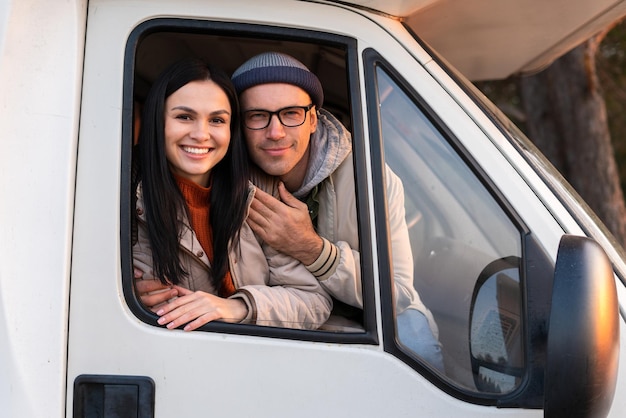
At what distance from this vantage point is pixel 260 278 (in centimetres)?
209

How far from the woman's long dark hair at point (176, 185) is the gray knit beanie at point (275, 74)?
0.36ft

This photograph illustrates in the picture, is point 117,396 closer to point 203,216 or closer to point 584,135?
point 203,216

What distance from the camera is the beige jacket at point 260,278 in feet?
6.27

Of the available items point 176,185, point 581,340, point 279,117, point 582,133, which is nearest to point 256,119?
point 279,117

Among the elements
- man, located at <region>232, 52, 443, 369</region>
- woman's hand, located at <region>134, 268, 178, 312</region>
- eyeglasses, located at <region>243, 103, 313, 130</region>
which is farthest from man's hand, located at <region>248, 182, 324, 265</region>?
woman's hand, located at <region>134, 268, 178, 312</region>

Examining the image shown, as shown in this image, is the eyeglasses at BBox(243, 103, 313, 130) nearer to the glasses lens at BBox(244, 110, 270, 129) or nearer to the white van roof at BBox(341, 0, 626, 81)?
the glasses lens at BBox(244, 110, 270, 129)

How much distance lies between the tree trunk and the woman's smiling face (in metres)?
4.86

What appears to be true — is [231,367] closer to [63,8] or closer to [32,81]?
[32,81]

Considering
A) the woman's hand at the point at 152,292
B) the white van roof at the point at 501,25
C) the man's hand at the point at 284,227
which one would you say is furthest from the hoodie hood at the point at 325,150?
the woman's hand at the point at 152,292

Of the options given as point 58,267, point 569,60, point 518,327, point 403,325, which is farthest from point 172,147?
point 569,60

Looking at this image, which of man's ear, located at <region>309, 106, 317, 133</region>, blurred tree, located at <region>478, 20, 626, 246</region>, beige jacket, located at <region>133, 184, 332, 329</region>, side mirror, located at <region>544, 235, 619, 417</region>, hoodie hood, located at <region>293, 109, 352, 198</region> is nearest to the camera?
side mirror, located at <region>544, 235, 619, 417</region>

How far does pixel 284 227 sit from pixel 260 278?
0.16 meters

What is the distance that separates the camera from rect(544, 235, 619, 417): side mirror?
1466 mm

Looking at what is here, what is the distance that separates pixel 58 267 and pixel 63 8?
612mm
